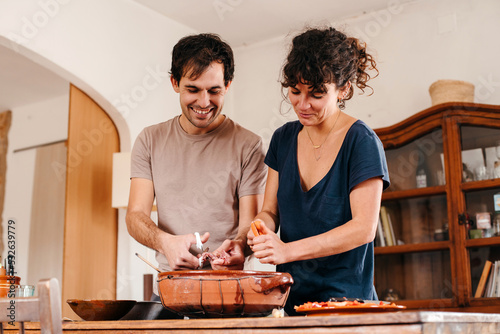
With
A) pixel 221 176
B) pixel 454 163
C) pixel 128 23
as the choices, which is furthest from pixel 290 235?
pixel 128 23

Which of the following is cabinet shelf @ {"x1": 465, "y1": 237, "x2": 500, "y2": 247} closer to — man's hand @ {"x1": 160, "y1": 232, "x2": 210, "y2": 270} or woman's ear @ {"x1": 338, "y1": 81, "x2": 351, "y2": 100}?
woman's ear @ {"x1": 338, "y1": 81, "x2": 351, "y2": 100}

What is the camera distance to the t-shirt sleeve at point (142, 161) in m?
2.00

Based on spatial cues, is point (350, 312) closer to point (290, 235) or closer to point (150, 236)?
point (290, 235)

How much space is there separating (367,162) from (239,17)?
341cm

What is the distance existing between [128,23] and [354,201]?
326 centimetres

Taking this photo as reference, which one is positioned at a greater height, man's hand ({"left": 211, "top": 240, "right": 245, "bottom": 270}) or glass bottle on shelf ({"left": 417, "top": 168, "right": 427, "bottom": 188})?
glass bottle on shelf ({"left": 417, "top": 168, "right": 427, "bottom": 188})

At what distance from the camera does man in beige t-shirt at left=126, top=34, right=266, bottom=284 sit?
6.25 ft

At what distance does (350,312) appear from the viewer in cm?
109

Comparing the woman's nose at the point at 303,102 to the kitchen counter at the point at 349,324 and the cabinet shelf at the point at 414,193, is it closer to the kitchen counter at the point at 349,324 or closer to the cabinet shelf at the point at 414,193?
the kitchen counter at the point at 349,324

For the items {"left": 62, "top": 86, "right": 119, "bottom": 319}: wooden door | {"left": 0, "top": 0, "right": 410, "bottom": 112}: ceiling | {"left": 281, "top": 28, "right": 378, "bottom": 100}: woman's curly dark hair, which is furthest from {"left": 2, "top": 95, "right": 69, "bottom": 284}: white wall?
{"left": 281, "top": 28, "right": 378, "bottom": 100}: woman's curly dark hair

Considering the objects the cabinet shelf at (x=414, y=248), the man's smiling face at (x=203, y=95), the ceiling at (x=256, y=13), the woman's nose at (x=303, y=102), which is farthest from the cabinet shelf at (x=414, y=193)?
the woman's nose at (x=303, y=102)

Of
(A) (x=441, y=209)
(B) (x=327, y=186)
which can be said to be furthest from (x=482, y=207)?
(B) (x=327, y=186)

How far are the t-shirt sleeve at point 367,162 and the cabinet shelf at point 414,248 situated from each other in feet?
7.55

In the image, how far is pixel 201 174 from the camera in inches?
76.9
